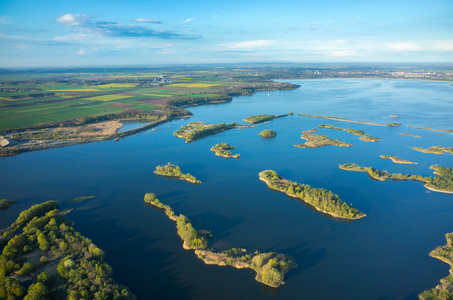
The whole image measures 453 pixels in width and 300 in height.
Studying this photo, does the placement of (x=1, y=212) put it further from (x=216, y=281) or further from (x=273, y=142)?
(x=273, y=142)

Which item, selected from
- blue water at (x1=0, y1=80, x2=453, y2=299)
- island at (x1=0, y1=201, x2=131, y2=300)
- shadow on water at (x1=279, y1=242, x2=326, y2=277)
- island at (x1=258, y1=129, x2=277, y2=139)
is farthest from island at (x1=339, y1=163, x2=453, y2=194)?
island at (x1=0, y1=201, x2=131, y2=300)

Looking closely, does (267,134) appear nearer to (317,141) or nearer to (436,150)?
(317,141)

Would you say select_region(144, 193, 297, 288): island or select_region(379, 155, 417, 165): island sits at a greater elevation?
select_region(379, 155, 417, 165): island

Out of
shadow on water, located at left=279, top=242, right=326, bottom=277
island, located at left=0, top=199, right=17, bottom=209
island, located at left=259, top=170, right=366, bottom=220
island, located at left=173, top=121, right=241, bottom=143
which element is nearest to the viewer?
shadow on water, located at left=279, top=242, right=326, bottom=277

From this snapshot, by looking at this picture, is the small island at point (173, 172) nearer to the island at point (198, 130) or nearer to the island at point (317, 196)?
the island at point (317, 196)

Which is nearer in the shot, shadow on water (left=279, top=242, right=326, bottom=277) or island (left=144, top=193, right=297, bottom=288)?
island (left=144, top=193, right=297, bottom=288)

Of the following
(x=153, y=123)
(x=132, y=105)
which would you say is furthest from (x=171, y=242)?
(x=132, y=105)

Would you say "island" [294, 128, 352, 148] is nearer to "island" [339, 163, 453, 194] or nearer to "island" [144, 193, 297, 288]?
"island" [339, 163, 453, 194]

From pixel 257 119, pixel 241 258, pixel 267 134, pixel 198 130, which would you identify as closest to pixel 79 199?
pixel 241 258
